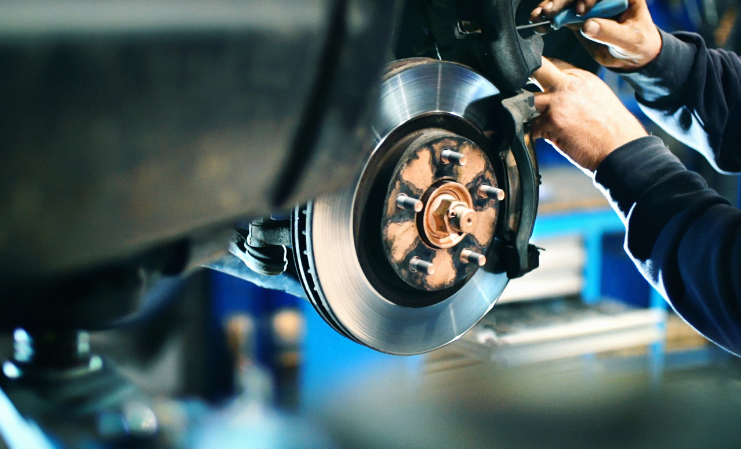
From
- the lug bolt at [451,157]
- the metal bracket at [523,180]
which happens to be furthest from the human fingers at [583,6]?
the lug bolt at [451,157]

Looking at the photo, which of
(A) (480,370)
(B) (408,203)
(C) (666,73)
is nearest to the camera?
(B) (408,203)

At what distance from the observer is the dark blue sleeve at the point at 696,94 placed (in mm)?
854

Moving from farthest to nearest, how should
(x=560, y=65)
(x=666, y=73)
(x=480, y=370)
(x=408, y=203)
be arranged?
1. (x=480, y=370)
2. (x=666, y=73)
3. (x=560, y=65)
4. (x=408, y=203)

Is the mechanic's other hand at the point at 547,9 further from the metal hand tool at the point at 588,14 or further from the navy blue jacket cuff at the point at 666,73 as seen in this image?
the navy blue jacket cuff at the point at 666,73

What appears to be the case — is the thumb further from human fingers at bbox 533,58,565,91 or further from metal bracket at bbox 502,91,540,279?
metal bracket at bbox 502,91,540,279

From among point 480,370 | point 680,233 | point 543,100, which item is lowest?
point 480,370

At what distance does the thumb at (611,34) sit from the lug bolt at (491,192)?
0.25 m

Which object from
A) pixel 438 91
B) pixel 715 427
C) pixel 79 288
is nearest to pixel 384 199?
pixel 438 91

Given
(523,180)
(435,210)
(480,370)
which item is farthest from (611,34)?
(480,370)

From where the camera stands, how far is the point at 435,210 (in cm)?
50

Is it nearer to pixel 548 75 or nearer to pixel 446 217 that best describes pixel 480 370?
pixel 548 75

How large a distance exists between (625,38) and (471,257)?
38 centimetres

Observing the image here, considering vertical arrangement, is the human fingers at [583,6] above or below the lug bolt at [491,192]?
above

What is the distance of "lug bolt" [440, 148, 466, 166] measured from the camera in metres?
0.50
